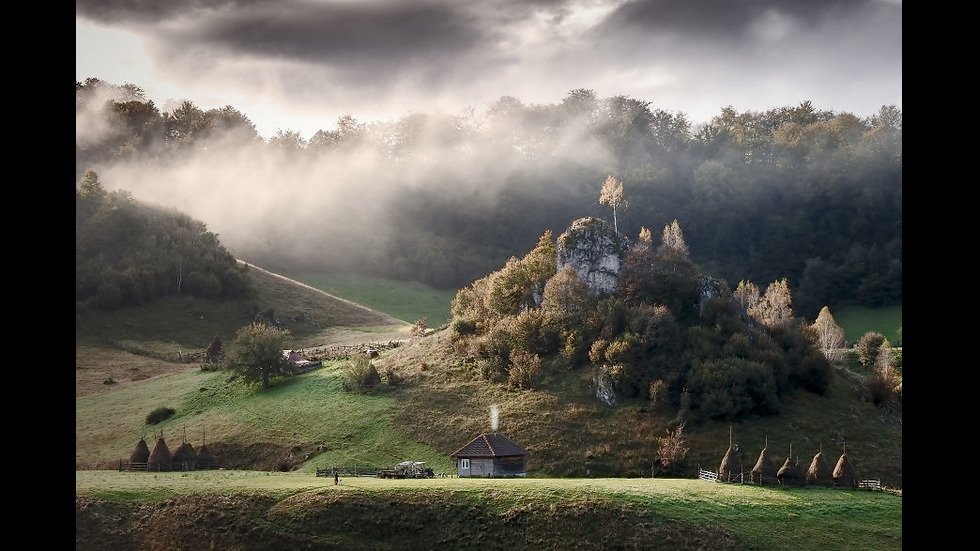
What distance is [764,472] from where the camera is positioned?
58469mm

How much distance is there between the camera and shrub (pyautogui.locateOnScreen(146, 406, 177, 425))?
78.2 meters

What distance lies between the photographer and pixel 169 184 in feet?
542

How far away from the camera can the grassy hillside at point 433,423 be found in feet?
212

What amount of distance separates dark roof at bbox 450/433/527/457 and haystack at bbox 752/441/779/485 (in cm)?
1417

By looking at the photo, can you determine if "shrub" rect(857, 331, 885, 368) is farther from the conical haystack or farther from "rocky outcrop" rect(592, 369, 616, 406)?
the conical haystack

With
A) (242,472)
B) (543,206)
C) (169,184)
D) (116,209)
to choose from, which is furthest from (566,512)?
(169,184)

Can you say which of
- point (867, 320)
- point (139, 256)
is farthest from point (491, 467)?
point (867, 320)

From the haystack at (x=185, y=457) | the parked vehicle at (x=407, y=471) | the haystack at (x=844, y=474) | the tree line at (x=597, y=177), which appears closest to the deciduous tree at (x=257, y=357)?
the haystack at (x=185, y=457)

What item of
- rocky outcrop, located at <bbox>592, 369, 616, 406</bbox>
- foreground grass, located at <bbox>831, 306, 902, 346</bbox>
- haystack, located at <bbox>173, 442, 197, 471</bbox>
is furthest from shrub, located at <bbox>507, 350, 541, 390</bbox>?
foreground grass, located at <bbox>831, 306, 902, 346</bbox>

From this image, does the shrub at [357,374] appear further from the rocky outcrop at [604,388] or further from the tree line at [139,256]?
the tree line at [139,256]

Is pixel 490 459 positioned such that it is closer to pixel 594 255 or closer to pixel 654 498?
pixel 654 498

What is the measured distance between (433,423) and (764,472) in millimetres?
23872

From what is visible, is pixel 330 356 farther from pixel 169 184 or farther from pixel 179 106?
pixel 179 106
